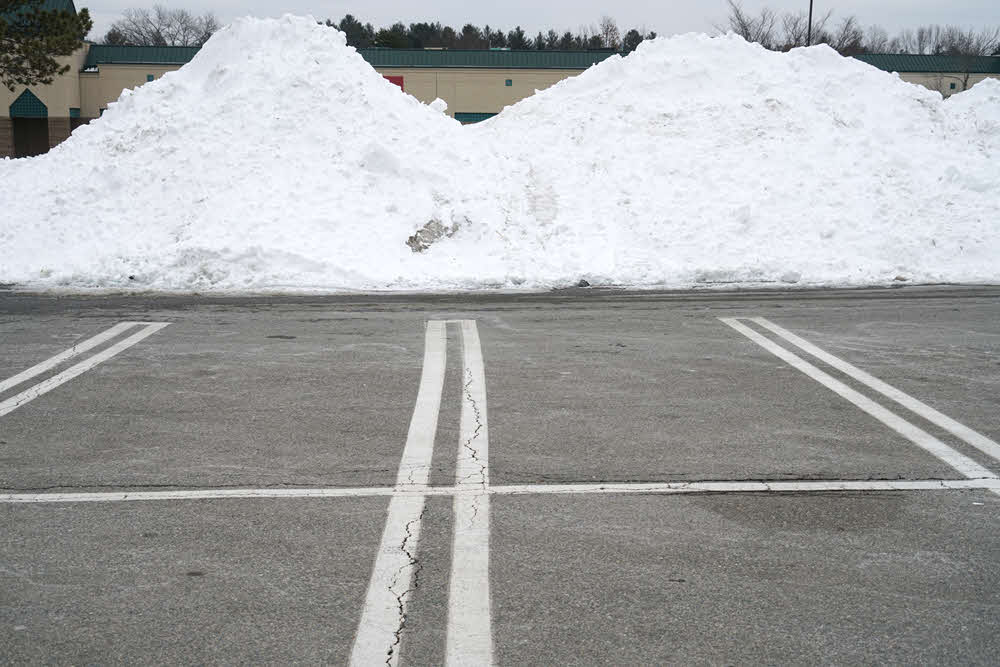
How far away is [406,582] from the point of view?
13.6 feet

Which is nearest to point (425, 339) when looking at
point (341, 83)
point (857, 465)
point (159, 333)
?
point (159, 333)

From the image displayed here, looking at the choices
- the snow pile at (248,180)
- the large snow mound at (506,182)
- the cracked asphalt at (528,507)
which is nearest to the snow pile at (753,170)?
the large snow mound at (506,182)

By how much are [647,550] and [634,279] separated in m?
9.84

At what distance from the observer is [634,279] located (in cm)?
1406

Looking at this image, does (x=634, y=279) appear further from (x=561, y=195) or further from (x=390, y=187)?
(x=390, y=187)

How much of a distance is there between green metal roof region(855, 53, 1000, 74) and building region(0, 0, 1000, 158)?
2337 millimetres

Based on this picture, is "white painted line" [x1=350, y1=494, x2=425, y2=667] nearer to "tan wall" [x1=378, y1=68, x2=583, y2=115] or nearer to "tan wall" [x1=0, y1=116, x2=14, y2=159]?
"tan wall" [x1=378, y1=68, x2=583, y2=115]

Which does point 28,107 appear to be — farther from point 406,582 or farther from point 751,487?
point 406,582

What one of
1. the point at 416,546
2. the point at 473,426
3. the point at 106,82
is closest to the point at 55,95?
the point at 106,82

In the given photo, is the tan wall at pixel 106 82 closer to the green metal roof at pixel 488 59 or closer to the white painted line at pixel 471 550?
the green metal roof at pixel 488 59

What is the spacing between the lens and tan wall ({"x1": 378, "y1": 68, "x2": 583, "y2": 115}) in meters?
47.1

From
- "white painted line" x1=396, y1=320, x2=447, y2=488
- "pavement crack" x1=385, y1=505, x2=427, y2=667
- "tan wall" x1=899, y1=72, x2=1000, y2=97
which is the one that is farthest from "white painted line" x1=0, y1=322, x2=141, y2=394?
"tan wall" x1=899, y1=72, x2=1000, y2=97

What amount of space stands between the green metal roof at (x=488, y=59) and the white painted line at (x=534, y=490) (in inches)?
1745

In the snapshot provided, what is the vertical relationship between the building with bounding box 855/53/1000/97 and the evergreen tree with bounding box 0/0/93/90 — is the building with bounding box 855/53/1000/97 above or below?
above
